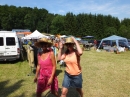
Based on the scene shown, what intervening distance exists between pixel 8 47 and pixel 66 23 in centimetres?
7033

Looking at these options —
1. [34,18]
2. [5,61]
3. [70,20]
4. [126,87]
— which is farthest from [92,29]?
[126,87]

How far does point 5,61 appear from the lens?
43.2 ft

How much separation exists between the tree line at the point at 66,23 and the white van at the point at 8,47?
5660 cm

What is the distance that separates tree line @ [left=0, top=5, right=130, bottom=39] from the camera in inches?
2963

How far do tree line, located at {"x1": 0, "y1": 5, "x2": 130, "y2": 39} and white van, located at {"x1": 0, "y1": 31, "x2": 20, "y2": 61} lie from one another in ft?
186

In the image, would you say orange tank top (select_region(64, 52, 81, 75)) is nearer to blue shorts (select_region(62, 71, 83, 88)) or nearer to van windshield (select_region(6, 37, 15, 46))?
blue shorts (select_region(62, 71, 83, 88))

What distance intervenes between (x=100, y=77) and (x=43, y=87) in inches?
168

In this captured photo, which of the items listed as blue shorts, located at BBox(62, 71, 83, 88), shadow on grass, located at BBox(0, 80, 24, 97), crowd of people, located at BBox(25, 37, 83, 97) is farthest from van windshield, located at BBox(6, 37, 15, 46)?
blue shorts, located at BBox(62, 71, 83, 88)

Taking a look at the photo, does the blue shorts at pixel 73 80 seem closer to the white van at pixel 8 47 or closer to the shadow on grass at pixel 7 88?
the shadow on grass at pixel 7 88

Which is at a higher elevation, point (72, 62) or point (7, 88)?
point (72, 62)

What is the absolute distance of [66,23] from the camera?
8169cm

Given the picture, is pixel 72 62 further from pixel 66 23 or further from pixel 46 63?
pixel 66 23

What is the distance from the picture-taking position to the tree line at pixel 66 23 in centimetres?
7525

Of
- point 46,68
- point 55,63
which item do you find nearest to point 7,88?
point 46,68
